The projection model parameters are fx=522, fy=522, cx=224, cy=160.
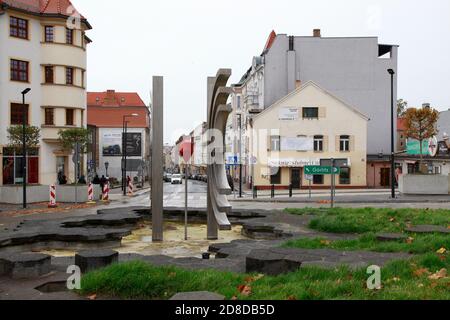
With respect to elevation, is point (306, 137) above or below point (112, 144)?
below

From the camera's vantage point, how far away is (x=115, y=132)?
254 ft

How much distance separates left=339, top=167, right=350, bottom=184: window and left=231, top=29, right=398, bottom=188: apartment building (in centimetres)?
634

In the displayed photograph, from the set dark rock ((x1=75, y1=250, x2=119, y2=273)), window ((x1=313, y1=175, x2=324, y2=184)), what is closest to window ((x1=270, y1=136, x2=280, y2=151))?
window ((x1=313, y1=175, x2=324, y2=184))

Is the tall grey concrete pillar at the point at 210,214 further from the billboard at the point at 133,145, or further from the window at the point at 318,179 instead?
the billboard at the point at 133,145

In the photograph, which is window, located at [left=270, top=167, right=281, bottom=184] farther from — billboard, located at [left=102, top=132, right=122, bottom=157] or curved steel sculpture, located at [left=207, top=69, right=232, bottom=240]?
curved steel sculpture, located at [left=207, top=69, right=232, bottom=240]

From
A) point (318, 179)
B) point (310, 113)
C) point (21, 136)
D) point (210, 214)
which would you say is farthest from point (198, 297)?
point (310, 113)

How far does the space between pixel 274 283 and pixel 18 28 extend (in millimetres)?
37529

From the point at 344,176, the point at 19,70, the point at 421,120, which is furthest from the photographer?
the point at 344,176

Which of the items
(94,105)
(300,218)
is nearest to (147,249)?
(300,218)

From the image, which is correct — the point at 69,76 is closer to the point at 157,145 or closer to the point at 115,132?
the point at 157,145

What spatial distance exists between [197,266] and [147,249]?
4.43m

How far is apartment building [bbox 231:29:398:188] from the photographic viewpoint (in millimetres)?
56188

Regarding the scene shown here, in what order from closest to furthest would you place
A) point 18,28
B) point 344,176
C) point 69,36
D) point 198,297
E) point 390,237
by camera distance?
point 198,297, point 390,237, point 18,28, point 69,36, point 344,176

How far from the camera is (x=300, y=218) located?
17781 millimetres
